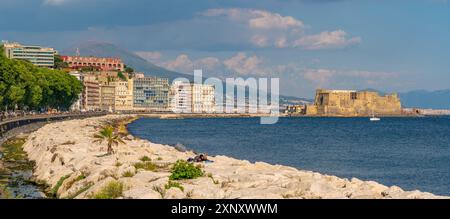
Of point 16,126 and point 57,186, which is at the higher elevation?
point 16,126

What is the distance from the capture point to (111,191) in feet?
71.1

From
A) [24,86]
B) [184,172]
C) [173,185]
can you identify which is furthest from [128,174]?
[24,86]

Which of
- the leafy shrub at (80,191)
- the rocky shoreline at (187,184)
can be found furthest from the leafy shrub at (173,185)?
the leafy shrub at (80,191)

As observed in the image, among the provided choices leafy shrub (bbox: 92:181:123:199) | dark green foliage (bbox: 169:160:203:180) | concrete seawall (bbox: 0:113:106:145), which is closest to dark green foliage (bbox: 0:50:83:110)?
concrete seawall (bbox: 0:113:106:145)

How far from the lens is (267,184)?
23203 millimetres

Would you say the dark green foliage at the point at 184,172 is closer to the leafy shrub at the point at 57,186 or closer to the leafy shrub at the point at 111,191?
the leafy shrub at the point at 111,191

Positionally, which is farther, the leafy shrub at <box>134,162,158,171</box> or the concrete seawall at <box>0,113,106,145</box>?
the concrete seawall at <box>0,113,106,145</box>

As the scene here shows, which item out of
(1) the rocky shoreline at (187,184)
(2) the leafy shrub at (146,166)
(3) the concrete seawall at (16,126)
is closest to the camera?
(1) the rocky shoreline at (187,184)

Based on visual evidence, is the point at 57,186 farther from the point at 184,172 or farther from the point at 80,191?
the point at 184,172

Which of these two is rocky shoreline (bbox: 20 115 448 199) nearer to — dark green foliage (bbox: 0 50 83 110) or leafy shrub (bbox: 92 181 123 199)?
leafy shrub (bbox: 92 181 123 199)

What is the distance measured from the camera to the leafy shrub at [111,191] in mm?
21325

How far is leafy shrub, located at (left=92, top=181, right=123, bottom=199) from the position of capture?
2133 cm
